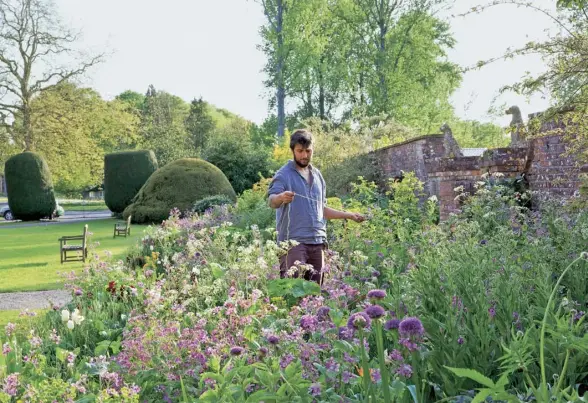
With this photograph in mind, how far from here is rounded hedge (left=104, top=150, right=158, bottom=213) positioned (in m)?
27.0

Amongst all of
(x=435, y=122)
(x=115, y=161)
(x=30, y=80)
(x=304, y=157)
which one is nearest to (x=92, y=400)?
(x=304, y=157)

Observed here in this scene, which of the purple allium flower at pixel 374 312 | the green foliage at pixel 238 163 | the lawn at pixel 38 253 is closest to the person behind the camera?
the purple allium flower at pixel 374 312

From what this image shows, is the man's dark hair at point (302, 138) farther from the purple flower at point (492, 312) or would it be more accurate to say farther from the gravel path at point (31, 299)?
the gravel path at point (31, 299)

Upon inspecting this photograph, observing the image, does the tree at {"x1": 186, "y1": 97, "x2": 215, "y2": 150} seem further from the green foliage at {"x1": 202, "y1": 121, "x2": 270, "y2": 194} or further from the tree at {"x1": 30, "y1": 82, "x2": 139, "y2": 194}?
the green foliage at {"x1": 202, "y1": 121, "x2": 270, "y2": 194}

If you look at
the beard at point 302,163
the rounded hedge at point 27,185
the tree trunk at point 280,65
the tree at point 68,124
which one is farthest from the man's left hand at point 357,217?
the tree at point 68,124

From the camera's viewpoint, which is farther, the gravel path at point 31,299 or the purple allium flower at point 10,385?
the gravel path at point 31,299

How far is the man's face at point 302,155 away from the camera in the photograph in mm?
4590

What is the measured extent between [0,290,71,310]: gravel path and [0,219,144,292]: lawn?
31 centimetres

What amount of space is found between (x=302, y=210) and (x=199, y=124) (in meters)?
49.3

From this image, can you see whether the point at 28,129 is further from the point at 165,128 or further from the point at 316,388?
the point at 316,388

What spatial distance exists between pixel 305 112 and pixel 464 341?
109ft

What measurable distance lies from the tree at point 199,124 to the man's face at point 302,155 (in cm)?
4877

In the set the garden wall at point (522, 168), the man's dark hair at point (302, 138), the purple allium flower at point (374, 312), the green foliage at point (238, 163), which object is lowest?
the purple allium flower at point (374, 312)

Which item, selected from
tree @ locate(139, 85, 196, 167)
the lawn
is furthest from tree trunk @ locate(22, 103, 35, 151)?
tree @ locate(139, 85, 196, 167)
